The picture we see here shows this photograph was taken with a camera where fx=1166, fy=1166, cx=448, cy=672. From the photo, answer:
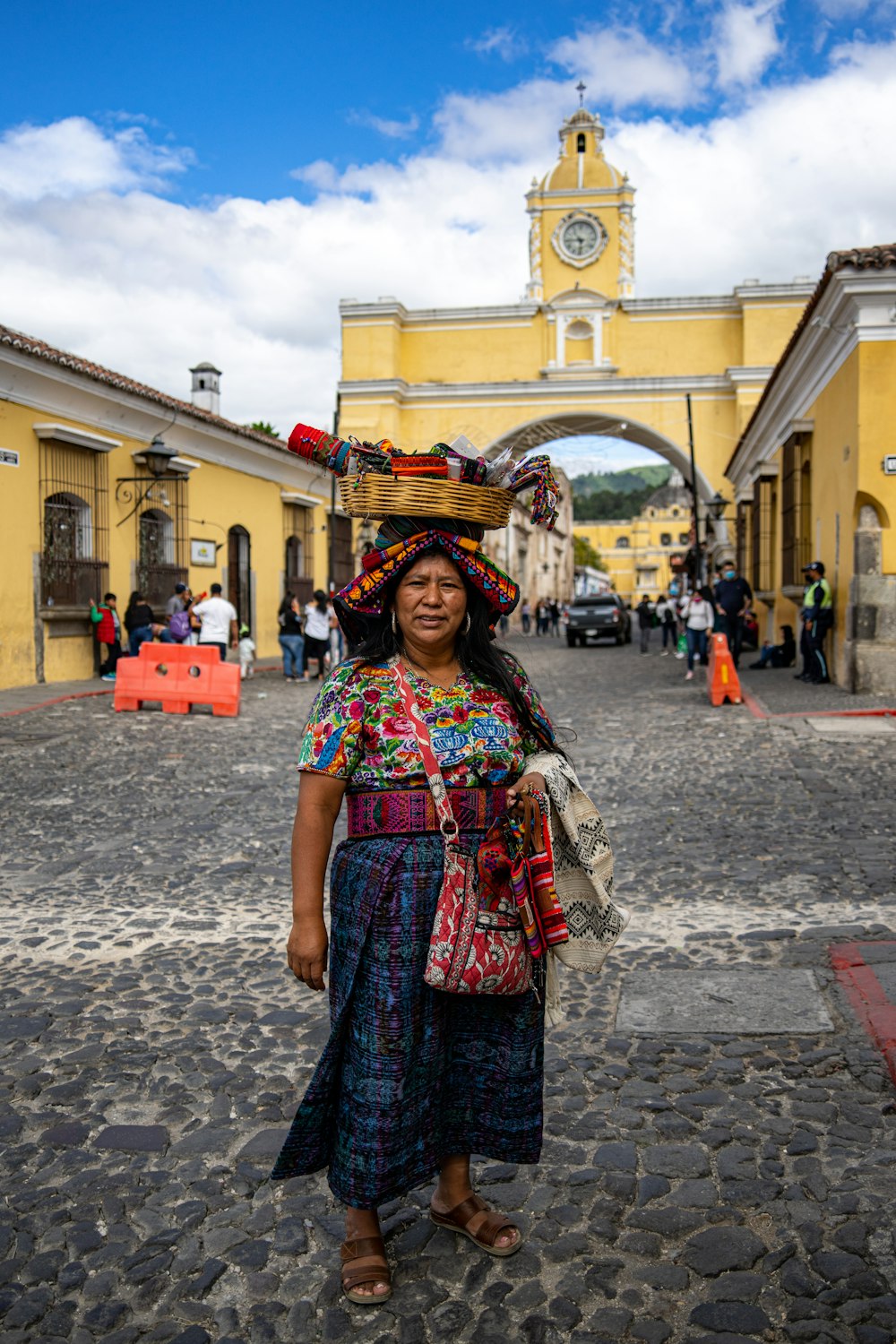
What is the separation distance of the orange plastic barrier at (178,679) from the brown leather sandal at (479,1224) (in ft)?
33.1

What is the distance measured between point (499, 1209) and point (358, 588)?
1.47 m

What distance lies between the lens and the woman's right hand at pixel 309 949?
238cm

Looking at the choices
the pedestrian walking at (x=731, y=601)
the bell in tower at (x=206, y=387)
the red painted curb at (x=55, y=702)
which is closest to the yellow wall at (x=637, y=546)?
the bell in tower at (x=206, y=387)

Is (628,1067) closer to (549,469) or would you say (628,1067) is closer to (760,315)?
(549,469)

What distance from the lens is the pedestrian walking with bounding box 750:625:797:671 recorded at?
18281mm

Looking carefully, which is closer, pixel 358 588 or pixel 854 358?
pixel 358 588

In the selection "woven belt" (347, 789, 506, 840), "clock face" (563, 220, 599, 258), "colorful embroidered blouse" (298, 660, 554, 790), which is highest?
"clock face" (563, 220, 599, 258)

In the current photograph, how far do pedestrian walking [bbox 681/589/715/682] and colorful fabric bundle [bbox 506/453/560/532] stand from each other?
13952mm

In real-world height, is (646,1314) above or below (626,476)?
below

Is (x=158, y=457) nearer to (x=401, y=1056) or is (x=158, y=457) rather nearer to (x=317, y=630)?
(x=317, y=630)

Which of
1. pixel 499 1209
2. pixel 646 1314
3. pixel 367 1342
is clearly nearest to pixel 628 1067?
pixel 499 1209

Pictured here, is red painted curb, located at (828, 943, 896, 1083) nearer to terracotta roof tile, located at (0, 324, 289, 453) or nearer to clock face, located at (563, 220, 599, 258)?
terracotta roof tile, located at (0, 324, 289, 453)

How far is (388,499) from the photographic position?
7.88ft

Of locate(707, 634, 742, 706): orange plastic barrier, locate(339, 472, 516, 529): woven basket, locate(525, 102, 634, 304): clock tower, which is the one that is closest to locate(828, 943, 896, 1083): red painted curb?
locate(339, 472, 516, 529): woven basket
